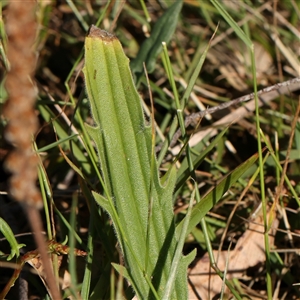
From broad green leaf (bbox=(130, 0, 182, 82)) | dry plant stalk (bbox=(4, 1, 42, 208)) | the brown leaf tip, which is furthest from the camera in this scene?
broad green leaf (bbox=(130, 0, 182, 82))

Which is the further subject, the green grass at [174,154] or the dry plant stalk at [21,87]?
the green grass at [174,154]

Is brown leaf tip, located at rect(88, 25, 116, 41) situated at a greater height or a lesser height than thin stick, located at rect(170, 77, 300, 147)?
greater

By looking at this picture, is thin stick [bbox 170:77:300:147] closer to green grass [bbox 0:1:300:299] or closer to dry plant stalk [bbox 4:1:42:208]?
green grass [bbox 0:1:300:299]

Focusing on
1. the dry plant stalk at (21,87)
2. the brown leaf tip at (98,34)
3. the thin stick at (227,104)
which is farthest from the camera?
the thin stick at (227,104)

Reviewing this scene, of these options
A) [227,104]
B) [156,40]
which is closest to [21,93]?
[227,104]

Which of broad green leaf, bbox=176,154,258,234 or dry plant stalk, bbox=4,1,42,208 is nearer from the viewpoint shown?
dry plant stalk, bbox=4,1,42,208

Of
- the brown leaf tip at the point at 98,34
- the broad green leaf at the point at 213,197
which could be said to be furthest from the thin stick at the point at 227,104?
the brown leaf tip at the point at 98,34

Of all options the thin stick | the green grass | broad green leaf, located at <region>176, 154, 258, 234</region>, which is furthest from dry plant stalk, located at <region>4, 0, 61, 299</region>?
the thin stick

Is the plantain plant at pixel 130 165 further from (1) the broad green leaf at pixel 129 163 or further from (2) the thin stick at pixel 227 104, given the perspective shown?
(2) the thin stick at pixel 227 104

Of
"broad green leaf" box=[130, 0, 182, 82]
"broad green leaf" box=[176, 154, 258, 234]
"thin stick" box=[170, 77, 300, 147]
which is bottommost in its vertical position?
"broad green leaf" box=[176, 154, 258, 234]
